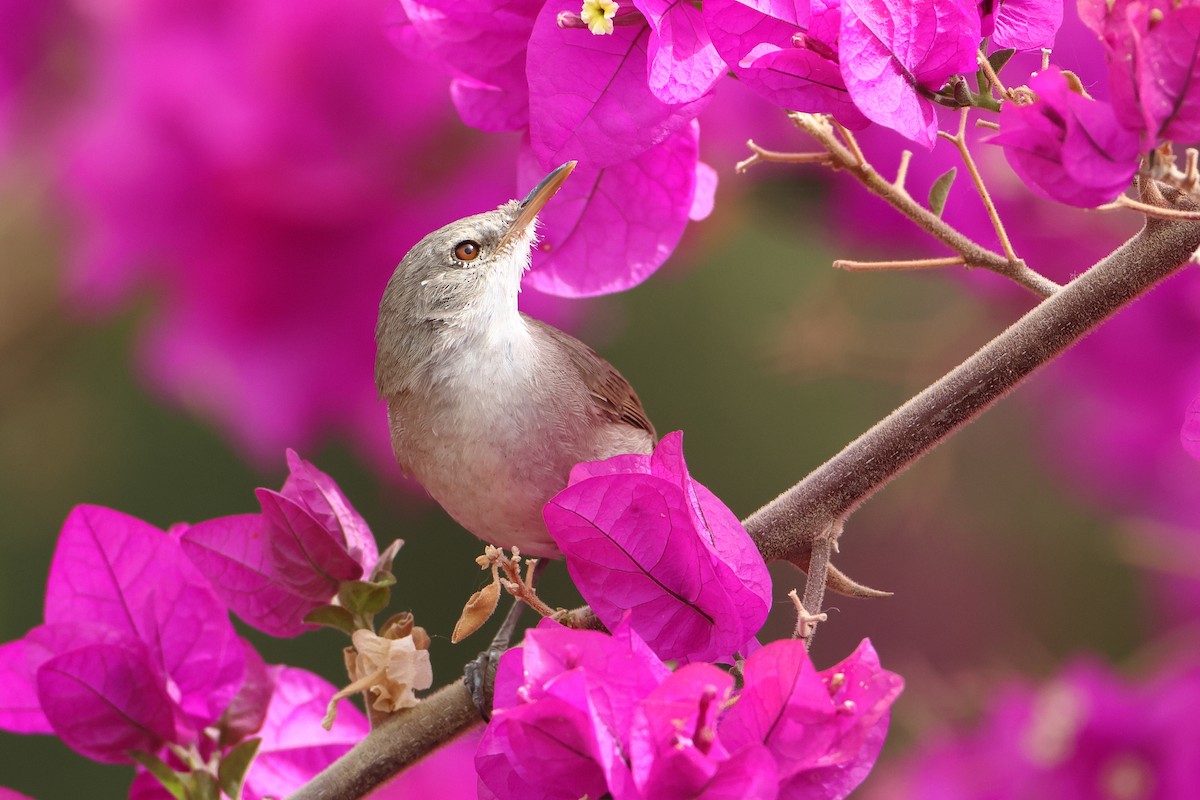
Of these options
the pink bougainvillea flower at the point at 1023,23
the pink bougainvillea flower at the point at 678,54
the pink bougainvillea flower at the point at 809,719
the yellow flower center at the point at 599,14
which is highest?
the yellow flower center at the point at 599,14

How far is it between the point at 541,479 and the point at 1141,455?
885 mm

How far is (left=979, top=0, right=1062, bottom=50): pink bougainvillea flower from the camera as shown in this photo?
58cm

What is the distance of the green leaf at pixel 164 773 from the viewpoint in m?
0.68

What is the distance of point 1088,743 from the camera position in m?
1.12

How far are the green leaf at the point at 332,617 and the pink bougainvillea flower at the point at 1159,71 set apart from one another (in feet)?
1.37

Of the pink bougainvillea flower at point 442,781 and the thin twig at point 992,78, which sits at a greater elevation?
the thin twig at point 992,78

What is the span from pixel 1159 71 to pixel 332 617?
1.45ft

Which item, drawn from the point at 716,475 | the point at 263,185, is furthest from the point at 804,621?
the point at 716,475

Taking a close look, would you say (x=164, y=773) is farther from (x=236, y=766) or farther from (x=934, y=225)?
(x=934, y=225)

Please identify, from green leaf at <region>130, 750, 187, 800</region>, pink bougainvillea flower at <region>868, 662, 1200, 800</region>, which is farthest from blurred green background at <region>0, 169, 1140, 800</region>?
green leaf at <region>130, 750, 187, 800</region>

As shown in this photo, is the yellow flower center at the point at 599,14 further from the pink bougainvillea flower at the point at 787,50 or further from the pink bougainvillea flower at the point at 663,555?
the pink bougainvillea flower at the point at 663,555

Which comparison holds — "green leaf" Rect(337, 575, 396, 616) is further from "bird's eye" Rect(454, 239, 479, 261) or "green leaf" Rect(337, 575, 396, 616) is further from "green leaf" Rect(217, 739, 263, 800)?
"bird's eye" Rect(454, 239, 479, 261)

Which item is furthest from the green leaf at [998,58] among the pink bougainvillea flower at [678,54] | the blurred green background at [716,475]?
the blurred green background at [716,475]

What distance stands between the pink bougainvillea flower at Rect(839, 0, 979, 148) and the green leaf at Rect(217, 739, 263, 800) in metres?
0.41
